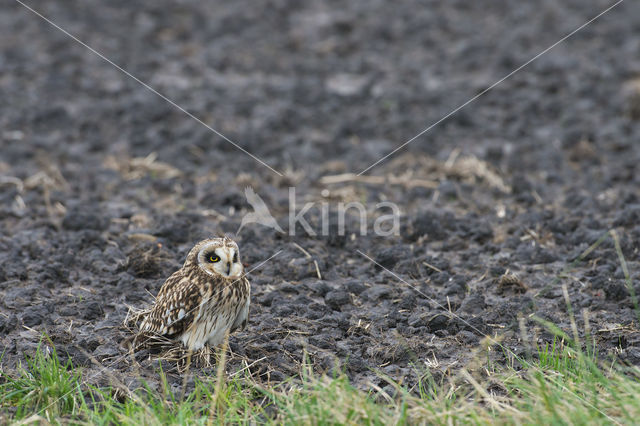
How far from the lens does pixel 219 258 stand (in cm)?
525

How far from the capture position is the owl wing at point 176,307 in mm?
5254

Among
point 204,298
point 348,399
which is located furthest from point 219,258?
point 348,399

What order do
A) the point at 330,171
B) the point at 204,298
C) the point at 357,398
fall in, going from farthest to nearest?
the point at 330,171, the point at 204,298, the point at 357,398

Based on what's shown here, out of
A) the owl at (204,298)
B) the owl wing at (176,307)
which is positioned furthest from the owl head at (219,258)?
the owl wing at (176,307)

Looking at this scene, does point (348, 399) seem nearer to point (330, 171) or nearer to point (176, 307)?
point (176, 307)

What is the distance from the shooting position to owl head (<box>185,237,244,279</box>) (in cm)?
522

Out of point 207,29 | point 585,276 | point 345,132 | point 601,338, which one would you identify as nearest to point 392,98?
point 345,132

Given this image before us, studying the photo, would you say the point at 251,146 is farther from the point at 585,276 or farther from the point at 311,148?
the point at 585,276

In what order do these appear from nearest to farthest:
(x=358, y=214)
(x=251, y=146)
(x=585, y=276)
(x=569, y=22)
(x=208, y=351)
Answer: (x=208, y=351), (x=585, y=276), (x=358, y=214), (x=251, y=146), (x=569, y=22)

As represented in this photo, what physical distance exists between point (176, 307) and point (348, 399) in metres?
1.49

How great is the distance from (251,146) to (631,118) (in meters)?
4.82

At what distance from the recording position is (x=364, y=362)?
17.6 feet

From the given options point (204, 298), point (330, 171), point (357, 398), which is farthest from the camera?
point (330, 171)

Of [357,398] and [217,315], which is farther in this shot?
[217,315]
